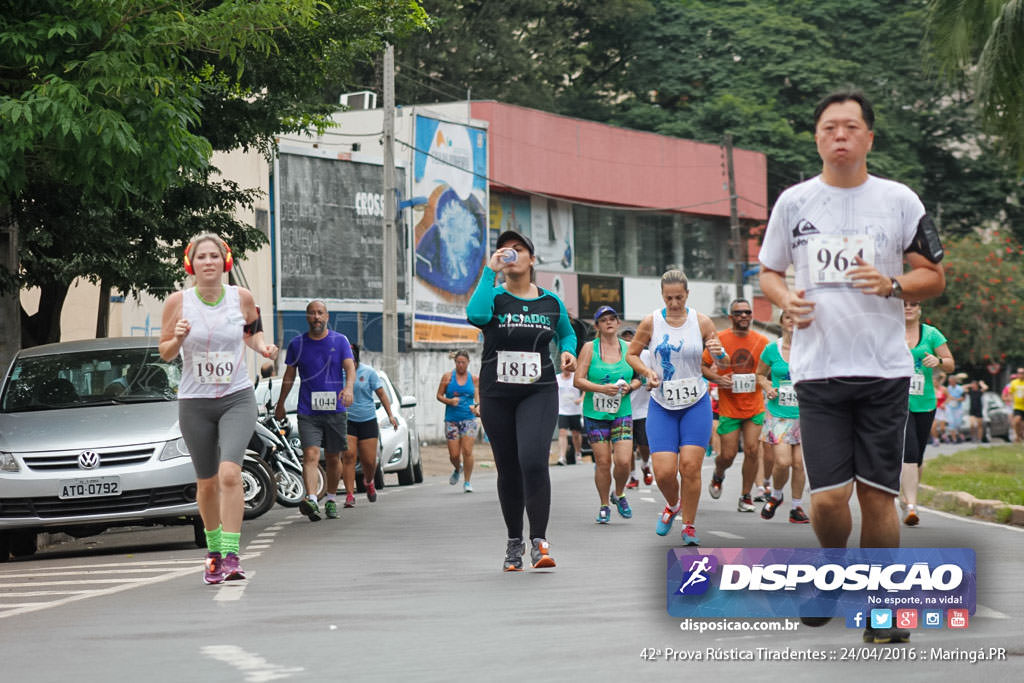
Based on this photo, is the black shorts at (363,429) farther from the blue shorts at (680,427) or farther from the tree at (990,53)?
the tree at (990,53)

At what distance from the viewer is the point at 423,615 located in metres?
8.42

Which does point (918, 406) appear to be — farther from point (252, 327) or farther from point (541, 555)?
point (252, 327)

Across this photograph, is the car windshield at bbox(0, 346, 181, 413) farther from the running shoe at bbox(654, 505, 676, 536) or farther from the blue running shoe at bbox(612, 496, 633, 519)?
the running shoe at bbox(654, 505, 676, 536)

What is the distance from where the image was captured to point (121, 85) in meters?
12.5

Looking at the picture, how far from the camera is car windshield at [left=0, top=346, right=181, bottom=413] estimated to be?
47.1 feet

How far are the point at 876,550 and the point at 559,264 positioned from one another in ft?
→ 144

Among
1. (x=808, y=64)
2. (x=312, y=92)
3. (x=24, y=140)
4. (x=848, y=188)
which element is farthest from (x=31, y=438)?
(x=808, y=64)

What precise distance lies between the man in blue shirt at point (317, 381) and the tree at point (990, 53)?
841 centimetres

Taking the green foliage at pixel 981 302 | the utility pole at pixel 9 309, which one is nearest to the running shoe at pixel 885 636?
the utility pole at pixel 9 309

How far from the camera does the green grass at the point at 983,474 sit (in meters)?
17.6

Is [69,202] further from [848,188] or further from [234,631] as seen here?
[848,188]

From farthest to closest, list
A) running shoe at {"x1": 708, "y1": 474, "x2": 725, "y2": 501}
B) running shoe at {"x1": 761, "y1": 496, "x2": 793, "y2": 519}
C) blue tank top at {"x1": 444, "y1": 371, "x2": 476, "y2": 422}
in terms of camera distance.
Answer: blue tank top at {"x1": 444, "y1": 371, "x2": 476, "y2": 422}, running shoe at {"x1": 708, "y1": 474, "x2": 725, "y2": 501}, running shoe at {"x1": 761, "y1": 496, "x2": 793, "y2": 519}

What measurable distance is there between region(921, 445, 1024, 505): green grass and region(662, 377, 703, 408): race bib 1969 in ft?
16.4

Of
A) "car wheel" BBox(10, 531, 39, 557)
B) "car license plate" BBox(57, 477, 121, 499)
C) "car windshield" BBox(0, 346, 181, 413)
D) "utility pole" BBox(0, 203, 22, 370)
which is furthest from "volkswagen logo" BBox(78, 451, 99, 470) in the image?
"utility pole" BBox(0, 203, 22, 370)
